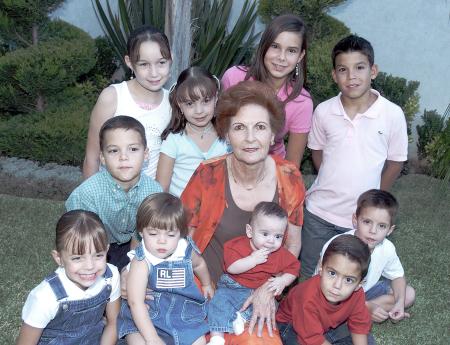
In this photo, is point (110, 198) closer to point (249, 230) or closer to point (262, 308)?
point (249, 230)

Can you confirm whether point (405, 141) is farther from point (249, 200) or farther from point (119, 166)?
point (119, 166)

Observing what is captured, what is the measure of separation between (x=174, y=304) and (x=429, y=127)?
484 centimetres

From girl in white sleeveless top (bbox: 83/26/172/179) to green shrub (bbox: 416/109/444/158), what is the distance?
13.3 feet

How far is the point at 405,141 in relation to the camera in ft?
13.3

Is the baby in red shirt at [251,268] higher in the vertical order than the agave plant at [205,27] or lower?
lower

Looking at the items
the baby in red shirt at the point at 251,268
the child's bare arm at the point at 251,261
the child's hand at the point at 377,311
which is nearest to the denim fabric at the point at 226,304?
the baby in red shirt at the point at 251,268

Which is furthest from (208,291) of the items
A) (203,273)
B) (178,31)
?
(178,31)

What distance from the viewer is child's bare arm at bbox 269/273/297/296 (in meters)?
3.22

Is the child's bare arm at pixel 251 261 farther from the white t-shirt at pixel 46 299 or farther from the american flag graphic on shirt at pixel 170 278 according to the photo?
the white t-shirt at pixel 46 299

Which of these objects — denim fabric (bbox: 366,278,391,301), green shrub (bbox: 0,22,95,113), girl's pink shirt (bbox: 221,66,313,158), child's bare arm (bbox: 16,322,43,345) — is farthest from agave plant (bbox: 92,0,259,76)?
child's bare arm (bbox: 16,322,43,345)

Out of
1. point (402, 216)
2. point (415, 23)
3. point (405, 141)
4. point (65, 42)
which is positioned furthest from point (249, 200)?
point (415, 23)

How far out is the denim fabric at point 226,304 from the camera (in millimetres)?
3109

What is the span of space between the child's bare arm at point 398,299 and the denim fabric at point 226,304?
98cm

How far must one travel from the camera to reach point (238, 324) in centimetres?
312
